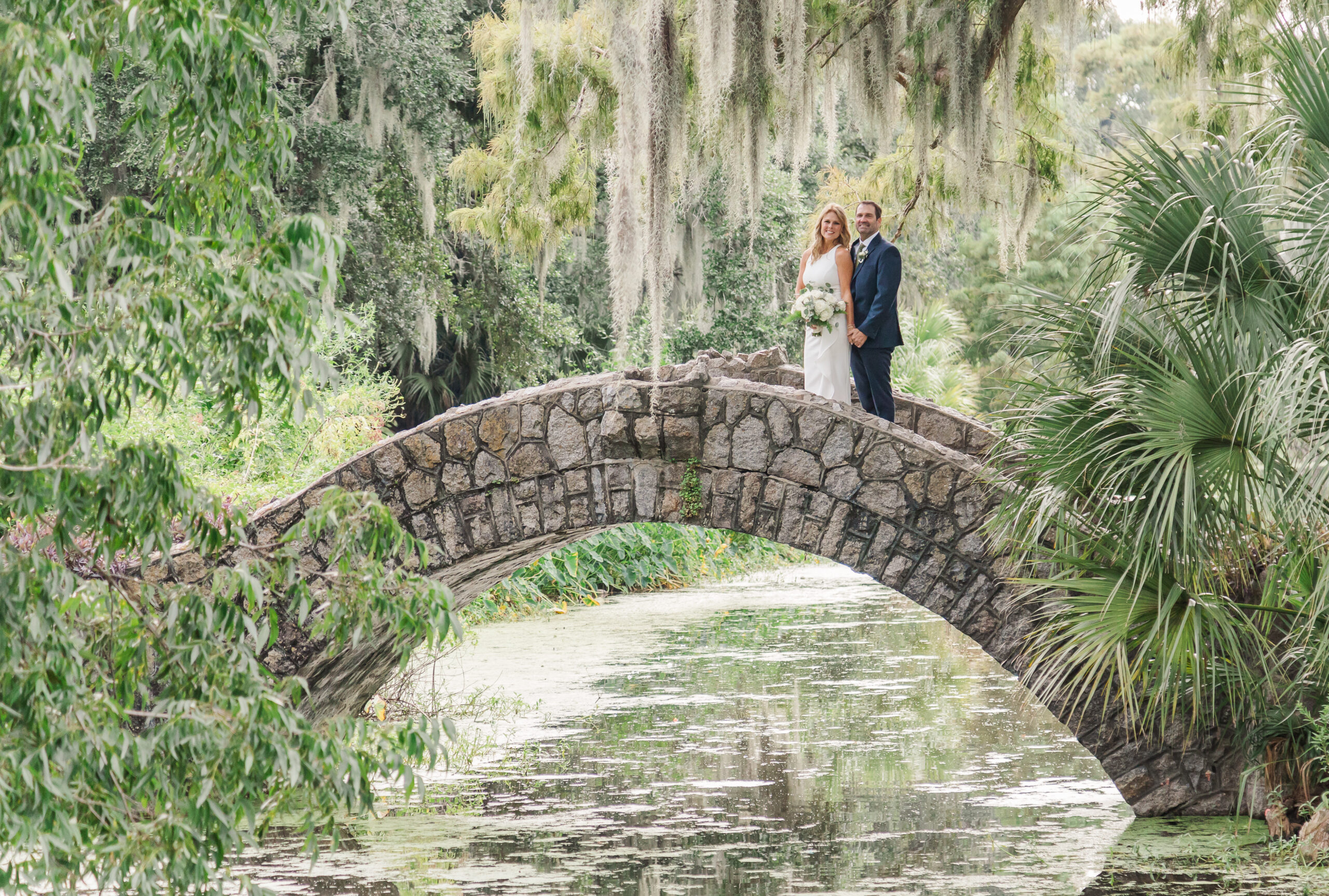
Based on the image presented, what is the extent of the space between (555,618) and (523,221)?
4161mm

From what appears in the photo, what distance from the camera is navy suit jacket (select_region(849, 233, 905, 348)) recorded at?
25.4 feet

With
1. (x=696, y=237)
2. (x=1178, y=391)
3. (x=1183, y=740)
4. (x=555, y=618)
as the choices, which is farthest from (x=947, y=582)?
(x=696, y=237)

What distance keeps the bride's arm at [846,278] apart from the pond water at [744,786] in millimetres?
2375

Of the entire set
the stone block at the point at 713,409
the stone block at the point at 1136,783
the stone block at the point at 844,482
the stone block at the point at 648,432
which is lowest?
the stone block at the point at 1136,783

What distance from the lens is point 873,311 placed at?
774 cm

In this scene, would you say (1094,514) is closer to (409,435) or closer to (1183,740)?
(1183,740)

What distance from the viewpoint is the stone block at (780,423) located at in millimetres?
6953

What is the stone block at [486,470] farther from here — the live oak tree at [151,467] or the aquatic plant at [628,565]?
the aquatic plant at [628,565]

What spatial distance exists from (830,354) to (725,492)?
4.03 ft

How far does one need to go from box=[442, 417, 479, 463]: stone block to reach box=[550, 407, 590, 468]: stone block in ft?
1.31

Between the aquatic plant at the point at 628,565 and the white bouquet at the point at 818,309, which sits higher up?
the white bouquet at the point at 818,309

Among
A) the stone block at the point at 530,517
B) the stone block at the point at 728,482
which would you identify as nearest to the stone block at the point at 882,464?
the stone block at the point at 728,482

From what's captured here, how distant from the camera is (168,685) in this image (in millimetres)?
3326

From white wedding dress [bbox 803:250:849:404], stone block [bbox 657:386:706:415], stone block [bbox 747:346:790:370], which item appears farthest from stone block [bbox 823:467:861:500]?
stone block [bbox 747:346:790:370]
